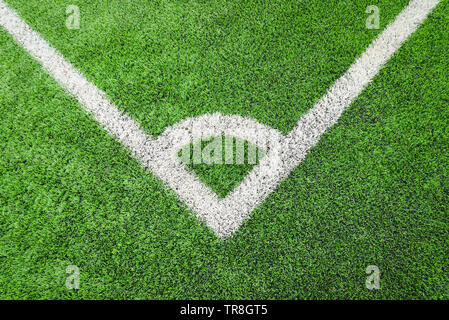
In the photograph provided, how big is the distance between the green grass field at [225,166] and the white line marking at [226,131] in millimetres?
62

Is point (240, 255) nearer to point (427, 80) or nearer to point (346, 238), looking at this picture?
point (346, 238)

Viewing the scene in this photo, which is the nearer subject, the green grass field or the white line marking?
the green grass field

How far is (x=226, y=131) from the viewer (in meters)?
2.15

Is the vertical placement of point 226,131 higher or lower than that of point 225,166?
higher

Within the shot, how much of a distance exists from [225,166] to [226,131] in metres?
0.27

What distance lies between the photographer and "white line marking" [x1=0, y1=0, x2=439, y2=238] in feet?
6.46

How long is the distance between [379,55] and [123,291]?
2537 mm

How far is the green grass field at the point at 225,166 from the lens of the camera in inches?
71.8

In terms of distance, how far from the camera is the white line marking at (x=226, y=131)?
197 cm

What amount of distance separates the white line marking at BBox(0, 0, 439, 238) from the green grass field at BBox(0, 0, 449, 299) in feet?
0.20

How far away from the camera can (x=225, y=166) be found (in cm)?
207

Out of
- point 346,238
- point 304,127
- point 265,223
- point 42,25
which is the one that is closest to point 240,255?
point 265,223

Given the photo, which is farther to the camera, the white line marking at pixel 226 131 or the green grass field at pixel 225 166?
the white line marking at pixel 226 131
